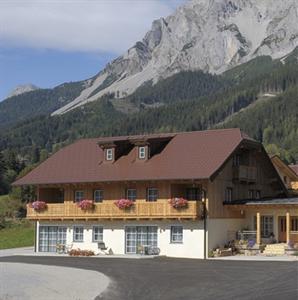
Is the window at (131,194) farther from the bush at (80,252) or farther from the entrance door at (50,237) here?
the entrance door at (50,237)

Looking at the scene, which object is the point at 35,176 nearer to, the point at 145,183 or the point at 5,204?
the point at 145,183

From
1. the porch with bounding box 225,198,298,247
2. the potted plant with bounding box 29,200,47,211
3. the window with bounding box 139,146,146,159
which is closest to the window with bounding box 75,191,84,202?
the potted plant with bounding box 29,200,47,211

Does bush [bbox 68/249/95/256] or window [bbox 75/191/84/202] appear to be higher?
window [bbox 75/191/84/202]

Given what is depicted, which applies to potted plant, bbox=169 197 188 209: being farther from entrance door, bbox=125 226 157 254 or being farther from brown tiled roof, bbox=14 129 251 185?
entrance door, bbox=125 226 157 254

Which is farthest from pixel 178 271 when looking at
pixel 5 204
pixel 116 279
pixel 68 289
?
pixel 5 204

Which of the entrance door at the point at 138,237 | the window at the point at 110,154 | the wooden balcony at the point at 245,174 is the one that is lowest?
A: the entrance door at the point at 138,237

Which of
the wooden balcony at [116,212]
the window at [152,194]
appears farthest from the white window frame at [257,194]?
the window at [152,194]

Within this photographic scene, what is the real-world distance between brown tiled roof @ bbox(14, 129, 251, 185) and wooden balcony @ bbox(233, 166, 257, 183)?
1.65 metres

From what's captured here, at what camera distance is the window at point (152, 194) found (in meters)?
40.8

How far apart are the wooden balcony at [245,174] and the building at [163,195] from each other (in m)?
0.06

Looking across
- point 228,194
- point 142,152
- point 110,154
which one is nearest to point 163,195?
point 142,152

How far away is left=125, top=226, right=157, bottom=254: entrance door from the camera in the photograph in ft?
133

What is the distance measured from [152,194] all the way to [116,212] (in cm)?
245

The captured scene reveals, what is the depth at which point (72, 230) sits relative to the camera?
142 feet
